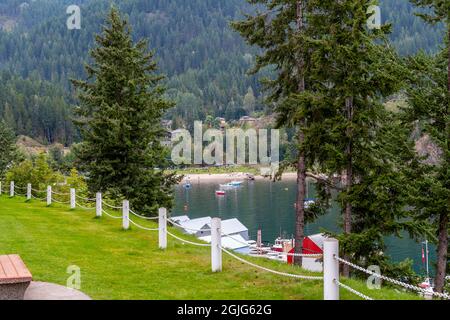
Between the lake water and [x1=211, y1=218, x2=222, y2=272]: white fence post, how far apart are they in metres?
39.5

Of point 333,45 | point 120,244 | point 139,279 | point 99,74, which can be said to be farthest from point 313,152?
point 99,74

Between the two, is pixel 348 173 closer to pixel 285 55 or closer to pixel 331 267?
pixel 285 55

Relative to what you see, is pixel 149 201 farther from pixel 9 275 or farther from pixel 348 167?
pixel 9 275

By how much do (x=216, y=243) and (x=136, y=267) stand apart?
87.4 inches

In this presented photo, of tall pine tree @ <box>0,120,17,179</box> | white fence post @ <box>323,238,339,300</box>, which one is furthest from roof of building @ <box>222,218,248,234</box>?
white fence post @ <box>323,238,339,300</box>

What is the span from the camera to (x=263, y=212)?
351 feet

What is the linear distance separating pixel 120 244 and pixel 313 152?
28.6 feet

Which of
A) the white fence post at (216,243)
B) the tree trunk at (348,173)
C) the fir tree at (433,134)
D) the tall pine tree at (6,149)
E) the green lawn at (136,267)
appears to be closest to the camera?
the green lawn at (136,267)

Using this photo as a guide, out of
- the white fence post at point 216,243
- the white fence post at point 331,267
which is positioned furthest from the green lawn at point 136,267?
the white fence post at point 331,267

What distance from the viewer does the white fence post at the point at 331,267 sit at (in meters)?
8.26

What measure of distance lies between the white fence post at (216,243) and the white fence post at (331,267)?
4.14m

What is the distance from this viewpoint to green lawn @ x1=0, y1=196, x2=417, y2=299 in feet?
33.2

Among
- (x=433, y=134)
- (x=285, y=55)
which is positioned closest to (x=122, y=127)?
Result: (x=285, y=55)

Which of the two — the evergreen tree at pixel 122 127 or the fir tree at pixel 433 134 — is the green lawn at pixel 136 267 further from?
the evergreen tree at pixel 122 127
